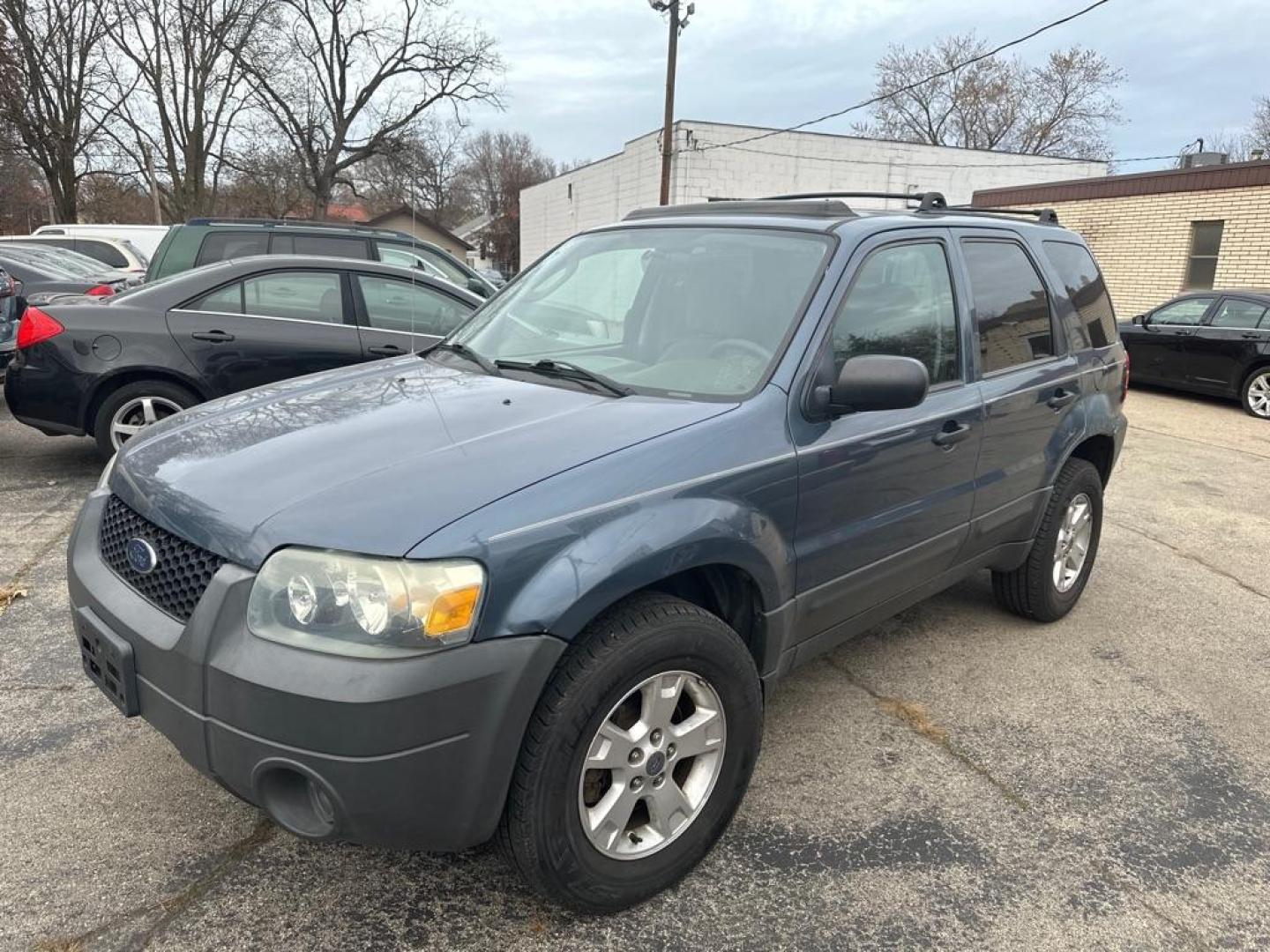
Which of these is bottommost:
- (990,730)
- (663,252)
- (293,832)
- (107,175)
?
(990,730)

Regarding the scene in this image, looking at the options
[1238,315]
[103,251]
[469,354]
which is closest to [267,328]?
[469,354]

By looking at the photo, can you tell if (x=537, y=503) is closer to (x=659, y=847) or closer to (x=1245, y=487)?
(x=659, y=847)

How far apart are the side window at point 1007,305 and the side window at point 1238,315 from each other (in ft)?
30.0

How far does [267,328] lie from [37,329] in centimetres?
138

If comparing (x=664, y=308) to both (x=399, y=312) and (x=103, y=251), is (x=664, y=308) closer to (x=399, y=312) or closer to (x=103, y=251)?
(x=399, y=312)

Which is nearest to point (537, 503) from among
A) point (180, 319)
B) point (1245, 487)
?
point (180, 319)

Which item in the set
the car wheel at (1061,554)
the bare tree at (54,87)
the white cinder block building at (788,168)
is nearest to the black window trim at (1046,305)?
the car wheel at (1061,554)

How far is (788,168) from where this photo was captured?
86.1 feet

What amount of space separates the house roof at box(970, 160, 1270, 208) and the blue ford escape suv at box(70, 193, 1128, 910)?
459 inches

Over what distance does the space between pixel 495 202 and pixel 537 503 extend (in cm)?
7562

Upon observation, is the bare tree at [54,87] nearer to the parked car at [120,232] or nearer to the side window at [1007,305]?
the parked car at [120,232]

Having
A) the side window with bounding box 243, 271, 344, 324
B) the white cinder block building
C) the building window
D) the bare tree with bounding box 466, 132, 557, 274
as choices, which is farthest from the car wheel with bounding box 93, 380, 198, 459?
the bare tree with bounding box 466, 132, 557, 274

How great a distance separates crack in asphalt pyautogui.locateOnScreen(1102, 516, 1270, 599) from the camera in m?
4.91

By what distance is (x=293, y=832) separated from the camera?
6.32 feet
